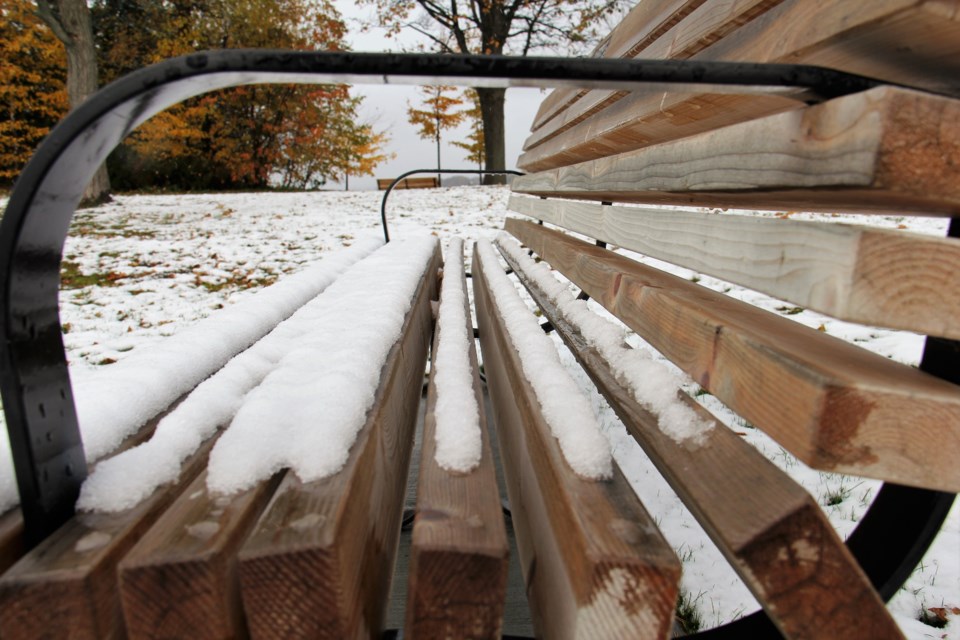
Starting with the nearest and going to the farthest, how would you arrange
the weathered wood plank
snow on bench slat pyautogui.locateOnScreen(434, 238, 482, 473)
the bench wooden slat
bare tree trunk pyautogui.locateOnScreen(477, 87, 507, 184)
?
snow on bench slat pyautogui.locateOnScreen(434, 238, 482, 473), the weathered wood plank, the bench wooden slat, bare tree trunk pyautogui.locateOnScreen(477, 87, 507, 184)

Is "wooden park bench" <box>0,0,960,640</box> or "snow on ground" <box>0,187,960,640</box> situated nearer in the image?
"wooden park bench" <box>0,0,960,640</box>

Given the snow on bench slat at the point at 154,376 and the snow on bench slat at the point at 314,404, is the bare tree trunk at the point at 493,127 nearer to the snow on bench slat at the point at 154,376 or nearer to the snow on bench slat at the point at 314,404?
the snow on bench slat at the point at 154,376

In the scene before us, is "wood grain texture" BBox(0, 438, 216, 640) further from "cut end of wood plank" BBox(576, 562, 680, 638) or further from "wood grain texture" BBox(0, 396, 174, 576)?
"cut end of wood plank" BBox(576, 562, 680, 638)

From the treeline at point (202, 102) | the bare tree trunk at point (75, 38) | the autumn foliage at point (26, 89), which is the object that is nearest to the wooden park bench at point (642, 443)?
the bare tree trunk at point (75, 38)

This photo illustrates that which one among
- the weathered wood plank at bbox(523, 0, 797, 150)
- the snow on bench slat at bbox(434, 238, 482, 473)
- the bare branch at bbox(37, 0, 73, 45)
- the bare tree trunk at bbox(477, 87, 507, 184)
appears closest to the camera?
the snow on bench slat at bbox(434, 238, 482, 473)

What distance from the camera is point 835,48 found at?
68cm

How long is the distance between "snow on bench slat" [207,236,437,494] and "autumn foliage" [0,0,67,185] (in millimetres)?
18649

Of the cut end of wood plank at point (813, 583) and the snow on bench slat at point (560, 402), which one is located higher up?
the snow on bench slat at point (560, 402)

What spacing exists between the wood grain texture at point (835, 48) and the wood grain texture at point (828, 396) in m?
0.33

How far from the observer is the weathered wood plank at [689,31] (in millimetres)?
943

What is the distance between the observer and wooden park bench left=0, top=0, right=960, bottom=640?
0.55 metres

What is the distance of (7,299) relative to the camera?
25.3 inches

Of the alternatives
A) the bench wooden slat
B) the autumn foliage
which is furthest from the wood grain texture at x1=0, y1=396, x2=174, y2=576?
the autumn foliage

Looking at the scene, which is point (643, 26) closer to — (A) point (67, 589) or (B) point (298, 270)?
(A) point (67, 589)
